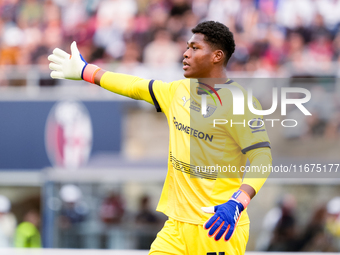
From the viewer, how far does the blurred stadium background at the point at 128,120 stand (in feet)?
28.8

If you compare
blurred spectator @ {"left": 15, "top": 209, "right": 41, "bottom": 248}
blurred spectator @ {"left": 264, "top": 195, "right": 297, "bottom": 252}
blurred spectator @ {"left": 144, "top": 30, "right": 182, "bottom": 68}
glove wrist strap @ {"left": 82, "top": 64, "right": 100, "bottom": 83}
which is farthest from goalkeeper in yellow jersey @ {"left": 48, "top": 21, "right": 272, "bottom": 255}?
blurred spectator @ {"left": 144, "top": 30, "right": 182, "bottom": 68}

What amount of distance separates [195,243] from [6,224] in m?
7.20

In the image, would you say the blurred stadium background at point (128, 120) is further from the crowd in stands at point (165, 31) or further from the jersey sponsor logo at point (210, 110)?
the jersey sponsor logo at point (210, 110)

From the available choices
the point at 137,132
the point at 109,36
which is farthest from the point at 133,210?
the point at 109,36

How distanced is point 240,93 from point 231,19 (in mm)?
7466

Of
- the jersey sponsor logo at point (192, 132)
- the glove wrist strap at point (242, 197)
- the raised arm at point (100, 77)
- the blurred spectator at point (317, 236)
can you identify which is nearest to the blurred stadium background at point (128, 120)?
the blurred spectator at point (317, 236)

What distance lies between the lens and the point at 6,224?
32.3 feet

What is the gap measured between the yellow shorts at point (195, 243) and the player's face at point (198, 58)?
112cm

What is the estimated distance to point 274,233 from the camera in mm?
8727

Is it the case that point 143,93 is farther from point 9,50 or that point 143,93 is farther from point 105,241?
point 9,50

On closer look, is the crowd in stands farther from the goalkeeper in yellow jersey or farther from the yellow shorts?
the yellow shorts

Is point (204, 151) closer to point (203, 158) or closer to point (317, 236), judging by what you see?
point (203, 158)

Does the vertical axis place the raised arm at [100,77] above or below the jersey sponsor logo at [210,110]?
above

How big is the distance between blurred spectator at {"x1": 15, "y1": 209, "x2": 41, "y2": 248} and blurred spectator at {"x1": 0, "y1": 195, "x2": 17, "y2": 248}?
0.43 ft
